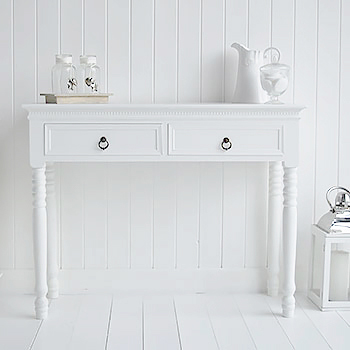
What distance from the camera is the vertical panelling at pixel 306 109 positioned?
10.3 ft

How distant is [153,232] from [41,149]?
73 centimetres

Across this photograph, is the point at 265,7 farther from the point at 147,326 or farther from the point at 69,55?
the point at 147,326

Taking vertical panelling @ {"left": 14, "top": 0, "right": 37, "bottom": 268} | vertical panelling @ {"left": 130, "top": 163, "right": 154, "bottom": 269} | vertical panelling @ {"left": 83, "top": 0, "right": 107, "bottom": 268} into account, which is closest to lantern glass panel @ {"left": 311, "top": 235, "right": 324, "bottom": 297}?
vertical panelling @ {"left": 130, "top": 163, "right": 154, "bottom": 269}

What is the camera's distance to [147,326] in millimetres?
2705

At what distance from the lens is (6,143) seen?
312cm

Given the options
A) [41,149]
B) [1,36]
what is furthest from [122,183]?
[1,36]

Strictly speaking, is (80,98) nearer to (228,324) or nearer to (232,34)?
(232,34)

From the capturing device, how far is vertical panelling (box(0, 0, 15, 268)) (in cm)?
308

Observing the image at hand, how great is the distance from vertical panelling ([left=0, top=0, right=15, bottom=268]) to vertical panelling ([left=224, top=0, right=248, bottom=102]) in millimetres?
957

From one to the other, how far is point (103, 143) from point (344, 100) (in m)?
1.17

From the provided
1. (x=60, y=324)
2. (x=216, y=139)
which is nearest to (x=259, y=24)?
(x=216, y=139)

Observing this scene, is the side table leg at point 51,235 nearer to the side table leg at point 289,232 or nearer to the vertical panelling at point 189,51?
the vertical panelling at point 189,51

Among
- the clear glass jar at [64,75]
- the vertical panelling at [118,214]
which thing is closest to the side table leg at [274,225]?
the vertical panelling at [118,214]

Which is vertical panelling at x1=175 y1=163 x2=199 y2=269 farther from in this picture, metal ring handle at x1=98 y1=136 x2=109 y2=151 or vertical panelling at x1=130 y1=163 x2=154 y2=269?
metal ring handle at x1=98 y1=136 x2=109 y2=151
